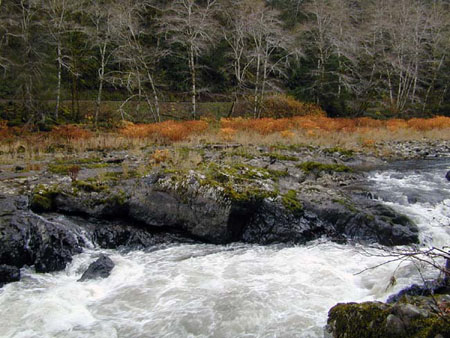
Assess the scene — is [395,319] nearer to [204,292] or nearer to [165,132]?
[204,292]

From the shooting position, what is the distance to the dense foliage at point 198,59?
22.5 m

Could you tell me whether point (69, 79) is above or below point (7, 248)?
above

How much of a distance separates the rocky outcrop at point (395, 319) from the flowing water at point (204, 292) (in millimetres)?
672

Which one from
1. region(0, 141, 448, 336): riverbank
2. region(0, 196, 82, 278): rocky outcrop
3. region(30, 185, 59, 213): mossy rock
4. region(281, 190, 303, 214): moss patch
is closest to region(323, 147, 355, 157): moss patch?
region(0, 141, 448, 336): riverbank

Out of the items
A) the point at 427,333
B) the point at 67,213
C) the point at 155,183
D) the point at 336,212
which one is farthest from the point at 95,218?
the point at 427,333

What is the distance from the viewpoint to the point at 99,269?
683 cm

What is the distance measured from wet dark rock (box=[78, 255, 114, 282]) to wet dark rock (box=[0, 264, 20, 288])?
104 centimetres

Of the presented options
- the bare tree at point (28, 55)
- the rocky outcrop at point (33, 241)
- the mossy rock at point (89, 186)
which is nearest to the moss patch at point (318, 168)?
the mossy rock at point (89, 186)

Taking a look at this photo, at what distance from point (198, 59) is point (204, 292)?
28618 millimetres

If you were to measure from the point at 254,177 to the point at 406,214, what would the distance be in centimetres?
368

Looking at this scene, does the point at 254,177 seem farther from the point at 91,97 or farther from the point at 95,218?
the point at 91,97

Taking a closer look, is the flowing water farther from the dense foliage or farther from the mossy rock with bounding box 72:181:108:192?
the dense foliage

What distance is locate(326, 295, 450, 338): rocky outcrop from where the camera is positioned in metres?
3.62

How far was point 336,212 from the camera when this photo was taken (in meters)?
8.97
